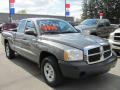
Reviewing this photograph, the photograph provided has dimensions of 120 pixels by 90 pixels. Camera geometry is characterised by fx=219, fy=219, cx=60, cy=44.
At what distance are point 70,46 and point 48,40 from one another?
2.75 feet

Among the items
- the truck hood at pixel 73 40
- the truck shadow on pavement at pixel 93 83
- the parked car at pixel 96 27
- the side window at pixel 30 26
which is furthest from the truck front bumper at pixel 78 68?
the parked car at pixel 96 27

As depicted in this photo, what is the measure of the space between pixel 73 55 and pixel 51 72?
907 millimetres

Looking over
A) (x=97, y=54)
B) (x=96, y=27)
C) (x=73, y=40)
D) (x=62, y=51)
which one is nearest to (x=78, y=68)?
(x=62, y=51)

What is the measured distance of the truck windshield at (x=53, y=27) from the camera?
6.41 metres

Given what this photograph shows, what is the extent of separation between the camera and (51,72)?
5.57 m

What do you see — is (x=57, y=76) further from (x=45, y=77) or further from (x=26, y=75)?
(x=26, y=75)

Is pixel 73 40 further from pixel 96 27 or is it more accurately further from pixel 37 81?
pixel 96 27

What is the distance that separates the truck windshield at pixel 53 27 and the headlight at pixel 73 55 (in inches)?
61.3

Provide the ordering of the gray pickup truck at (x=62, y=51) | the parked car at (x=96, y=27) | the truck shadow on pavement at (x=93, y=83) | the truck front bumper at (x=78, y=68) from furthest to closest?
1. the parked car at (x=96, y=27)
2. the truck shadow on pavement at (x=93, y=83)
3. the gray pickup truck at (x=62, y=51)
4. the truck front bumper at (x=78, y=68)

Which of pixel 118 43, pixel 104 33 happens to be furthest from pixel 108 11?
pixel 118 43

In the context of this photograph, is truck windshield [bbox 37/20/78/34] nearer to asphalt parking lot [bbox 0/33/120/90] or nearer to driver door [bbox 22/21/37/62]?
driver door [bbox 22/21/37/62]

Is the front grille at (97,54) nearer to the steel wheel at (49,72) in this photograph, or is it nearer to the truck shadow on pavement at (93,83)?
the truck shadow on pavement at (93,83)

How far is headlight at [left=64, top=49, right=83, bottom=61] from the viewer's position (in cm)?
498

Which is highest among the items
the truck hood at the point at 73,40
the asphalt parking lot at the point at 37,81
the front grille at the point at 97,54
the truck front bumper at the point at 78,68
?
Answer: the truck hood at the point at 73,40
